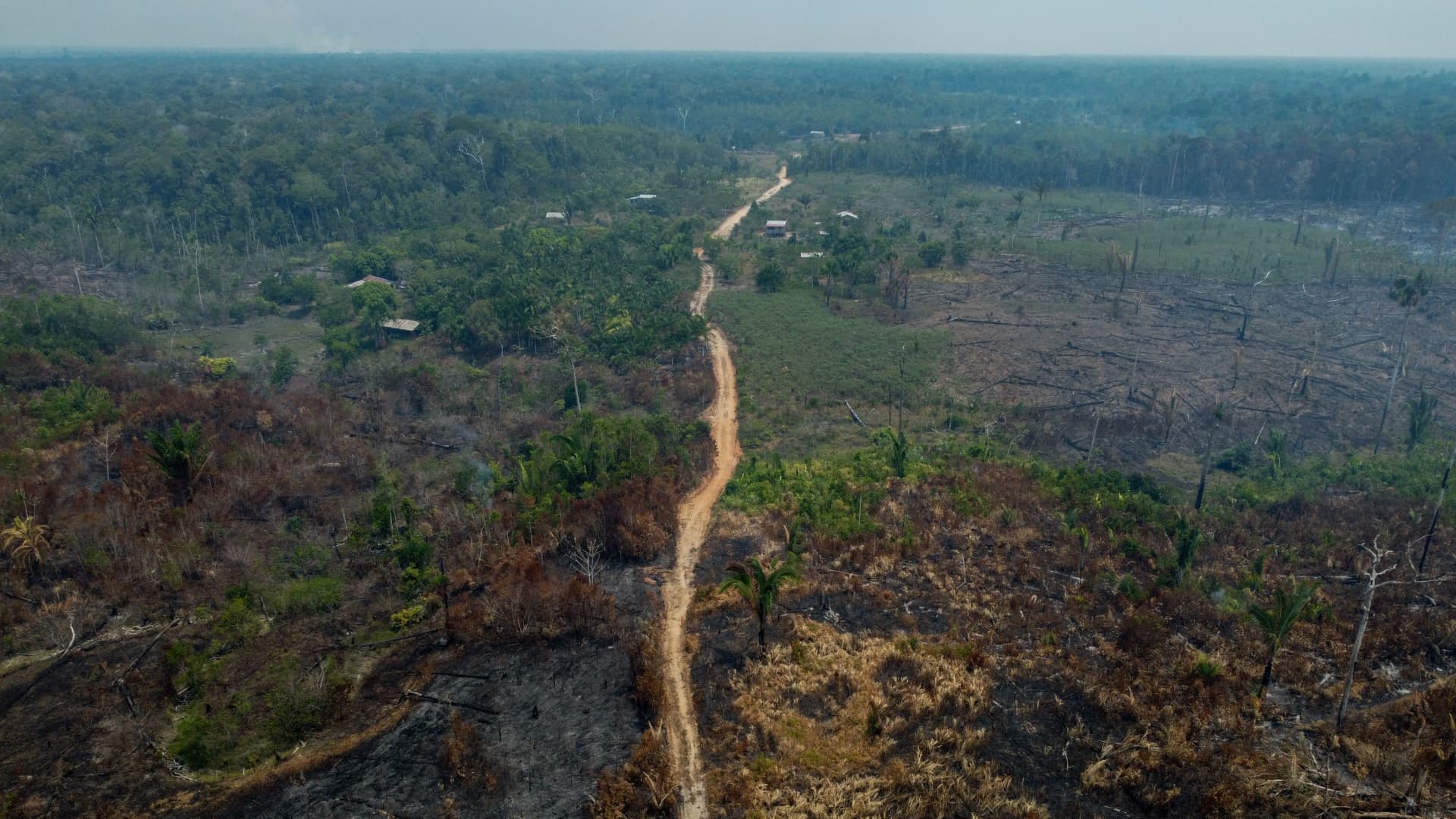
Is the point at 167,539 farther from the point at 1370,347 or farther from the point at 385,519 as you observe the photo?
the point at 1370,347

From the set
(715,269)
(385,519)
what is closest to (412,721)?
(385,519)

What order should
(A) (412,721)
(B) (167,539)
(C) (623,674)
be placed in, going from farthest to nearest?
1. (B) (167,539)
2. (C) (623,674)
3. (A) (412,721)

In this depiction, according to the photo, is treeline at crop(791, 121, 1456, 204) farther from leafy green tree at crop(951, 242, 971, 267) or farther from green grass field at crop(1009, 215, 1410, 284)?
leafy green tree at crop(951, 242, 971, 267)

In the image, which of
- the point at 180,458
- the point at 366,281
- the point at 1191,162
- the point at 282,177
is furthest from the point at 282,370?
the point at 1191,162

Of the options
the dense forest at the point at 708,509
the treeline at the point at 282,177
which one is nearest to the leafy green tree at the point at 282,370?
the dense forest at the point at 708,509

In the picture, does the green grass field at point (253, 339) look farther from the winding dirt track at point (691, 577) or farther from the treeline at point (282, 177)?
the winding dirt track at point (691, 577)

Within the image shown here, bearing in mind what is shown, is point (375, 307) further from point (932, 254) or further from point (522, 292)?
point (932, 254)

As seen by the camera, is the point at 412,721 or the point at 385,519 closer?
the point at 412,721
